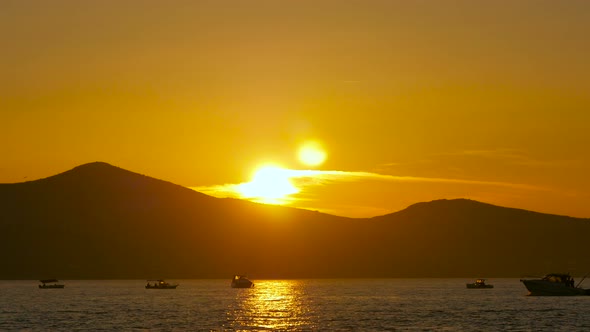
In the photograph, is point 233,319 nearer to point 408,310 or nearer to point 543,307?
point 408,310

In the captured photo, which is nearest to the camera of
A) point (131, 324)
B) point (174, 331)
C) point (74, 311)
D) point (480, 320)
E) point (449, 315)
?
point (174, 331)

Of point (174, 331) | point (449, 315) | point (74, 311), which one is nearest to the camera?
point (174, 331)

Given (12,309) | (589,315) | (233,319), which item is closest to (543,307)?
(589,315)

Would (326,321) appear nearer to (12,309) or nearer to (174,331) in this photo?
(174,331)

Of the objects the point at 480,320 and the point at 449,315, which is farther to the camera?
the point at 449,315

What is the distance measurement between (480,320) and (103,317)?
59930 millimetres

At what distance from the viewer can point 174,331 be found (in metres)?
135

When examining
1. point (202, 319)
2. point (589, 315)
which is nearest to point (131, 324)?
point (202, 319)

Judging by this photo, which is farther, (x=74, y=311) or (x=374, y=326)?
(x=74, y=311)

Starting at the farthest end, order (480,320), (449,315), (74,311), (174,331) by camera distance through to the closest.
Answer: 1. (74,311)
2. (449,315)
3. (480,320)
4. (174,331)

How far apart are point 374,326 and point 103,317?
46878 mm

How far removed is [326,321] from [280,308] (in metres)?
40.7

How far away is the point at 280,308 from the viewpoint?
194625 mm

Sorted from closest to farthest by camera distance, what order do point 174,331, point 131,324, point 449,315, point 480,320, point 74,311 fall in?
point 174,331, point 131,324, point 480,320, point 449,315, point 74,311
